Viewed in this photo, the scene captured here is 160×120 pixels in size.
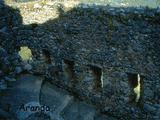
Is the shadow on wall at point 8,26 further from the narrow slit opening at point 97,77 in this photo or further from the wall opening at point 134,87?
the wall opening at point 134,87

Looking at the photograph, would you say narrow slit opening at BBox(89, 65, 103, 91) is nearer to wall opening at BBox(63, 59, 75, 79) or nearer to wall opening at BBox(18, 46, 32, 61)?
wall opening at BBox(63, 59, 75, 79)

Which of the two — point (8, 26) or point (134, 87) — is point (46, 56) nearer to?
point (8, 26)

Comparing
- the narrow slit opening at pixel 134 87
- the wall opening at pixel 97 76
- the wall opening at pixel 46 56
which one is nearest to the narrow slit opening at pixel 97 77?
the wall opening at pixel 97 76

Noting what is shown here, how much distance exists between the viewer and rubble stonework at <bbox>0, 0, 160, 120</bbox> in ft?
32.2

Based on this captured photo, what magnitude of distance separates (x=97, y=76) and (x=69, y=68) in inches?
46.1

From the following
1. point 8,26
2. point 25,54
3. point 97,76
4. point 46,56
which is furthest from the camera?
Answer: point 25,54

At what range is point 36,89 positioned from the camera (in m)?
12.2

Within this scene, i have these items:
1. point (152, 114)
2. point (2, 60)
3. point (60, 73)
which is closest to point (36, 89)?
point (60, 73)

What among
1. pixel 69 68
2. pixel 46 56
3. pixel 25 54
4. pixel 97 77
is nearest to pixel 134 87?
pixel 97 77

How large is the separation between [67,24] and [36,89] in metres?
2.53

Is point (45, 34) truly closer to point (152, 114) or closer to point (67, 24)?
point (67, 24)

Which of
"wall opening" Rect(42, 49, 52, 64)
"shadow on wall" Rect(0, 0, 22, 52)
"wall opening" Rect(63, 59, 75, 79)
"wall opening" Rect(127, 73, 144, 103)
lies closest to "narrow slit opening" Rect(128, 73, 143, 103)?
"wall opening" Rect(127, 73, 144, 103)

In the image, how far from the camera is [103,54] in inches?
424

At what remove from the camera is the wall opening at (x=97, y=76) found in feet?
37.3
